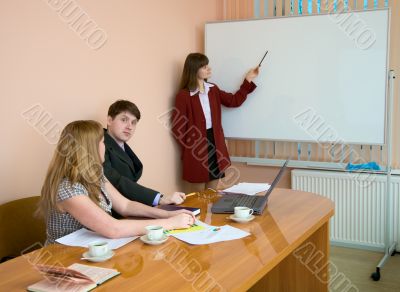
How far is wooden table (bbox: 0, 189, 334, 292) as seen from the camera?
4.80 ft

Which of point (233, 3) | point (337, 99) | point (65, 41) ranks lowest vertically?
point (337, 99)

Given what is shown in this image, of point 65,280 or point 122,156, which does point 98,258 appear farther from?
point 122,156

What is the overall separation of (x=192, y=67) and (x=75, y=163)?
215cm

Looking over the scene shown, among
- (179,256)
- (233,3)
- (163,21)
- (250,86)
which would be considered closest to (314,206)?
(179,256)

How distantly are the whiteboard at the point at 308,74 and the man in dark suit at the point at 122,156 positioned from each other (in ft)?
4.59

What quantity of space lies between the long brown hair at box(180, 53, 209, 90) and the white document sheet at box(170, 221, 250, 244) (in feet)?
6.85

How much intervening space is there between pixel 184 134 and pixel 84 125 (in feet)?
6.72

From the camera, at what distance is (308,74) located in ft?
12.8

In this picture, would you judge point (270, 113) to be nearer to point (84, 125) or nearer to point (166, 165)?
point (166, 165)

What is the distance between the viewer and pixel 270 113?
4.10 meters

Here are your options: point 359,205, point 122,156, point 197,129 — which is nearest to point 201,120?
point 197,129

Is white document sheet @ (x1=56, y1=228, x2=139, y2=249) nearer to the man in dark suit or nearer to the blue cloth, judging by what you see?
the man in dark suit

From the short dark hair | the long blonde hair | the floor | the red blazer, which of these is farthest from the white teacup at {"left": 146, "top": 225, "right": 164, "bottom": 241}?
the red blazer

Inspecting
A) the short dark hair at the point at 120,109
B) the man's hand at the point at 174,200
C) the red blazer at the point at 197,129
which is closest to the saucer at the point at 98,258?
the man's hand at the point at 174,200
